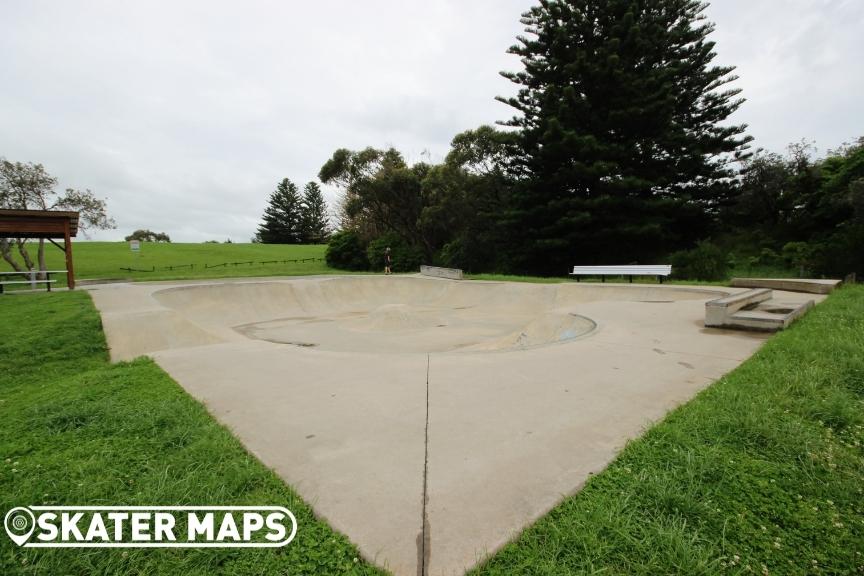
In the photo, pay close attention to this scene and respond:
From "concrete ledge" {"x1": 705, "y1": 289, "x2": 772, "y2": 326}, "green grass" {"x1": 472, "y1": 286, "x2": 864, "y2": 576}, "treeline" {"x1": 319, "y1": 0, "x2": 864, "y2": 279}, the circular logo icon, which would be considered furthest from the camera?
"treeline" {"x1": 319, "y1": 0, "x2": 864, "y2": 279}

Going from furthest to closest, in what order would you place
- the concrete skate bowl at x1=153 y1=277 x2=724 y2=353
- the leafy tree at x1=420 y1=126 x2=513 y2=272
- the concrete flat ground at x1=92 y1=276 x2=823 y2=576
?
the leafy tree at x1=420 y1=126 x2=513 y2=272, the concrete skate bowl at x1=153 y1=277 x2=724 y2=353, the concrete flat ground at x1=92 y1=276 x2=823 y2=576

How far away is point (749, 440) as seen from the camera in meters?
2.38

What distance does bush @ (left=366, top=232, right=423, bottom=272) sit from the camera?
25.9 metres

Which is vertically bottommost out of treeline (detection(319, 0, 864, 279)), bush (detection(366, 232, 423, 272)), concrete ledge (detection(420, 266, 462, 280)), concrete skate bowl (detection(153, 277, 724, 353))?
concrete skate bowl (detection(153, 277, 724, 353))

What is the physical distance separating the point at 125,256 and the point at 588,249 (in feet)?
114

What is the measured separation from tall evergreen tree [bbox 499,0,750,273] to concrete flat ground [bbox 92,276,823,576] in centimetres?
1187

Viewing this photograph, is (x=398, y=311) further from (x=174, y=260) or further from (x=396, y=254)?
(x=174, y=260)

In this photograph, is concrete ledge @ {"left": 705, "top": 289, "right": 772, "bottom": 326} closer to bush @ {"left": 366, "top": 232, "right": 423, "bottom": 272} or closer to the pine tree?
bush @ {"left": 366, "top": 232, "right": 423, "bottom": 272}

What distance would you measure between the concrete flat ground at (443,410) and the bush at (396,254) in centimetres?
1808

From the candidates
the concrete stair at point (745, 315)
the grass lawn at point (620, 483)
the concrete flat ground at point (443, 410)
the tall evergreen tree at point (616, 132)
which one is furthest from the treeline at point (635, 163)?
the grass lawn at point (620, 483)

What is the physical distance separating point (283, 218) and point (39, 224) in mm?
58983

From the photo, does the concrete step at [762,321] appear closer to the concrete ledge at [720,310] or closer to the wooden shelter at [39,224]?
the concrete ledge at [720,310]

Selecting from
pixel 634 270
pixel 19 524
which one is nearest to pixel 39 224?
pixel 19 524

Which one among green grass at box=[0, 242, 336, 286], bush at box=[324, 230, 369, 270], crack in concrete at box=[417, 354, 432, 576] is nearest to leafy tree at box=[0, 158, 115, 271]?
green grass at box=[0, 242, 336, 286]
